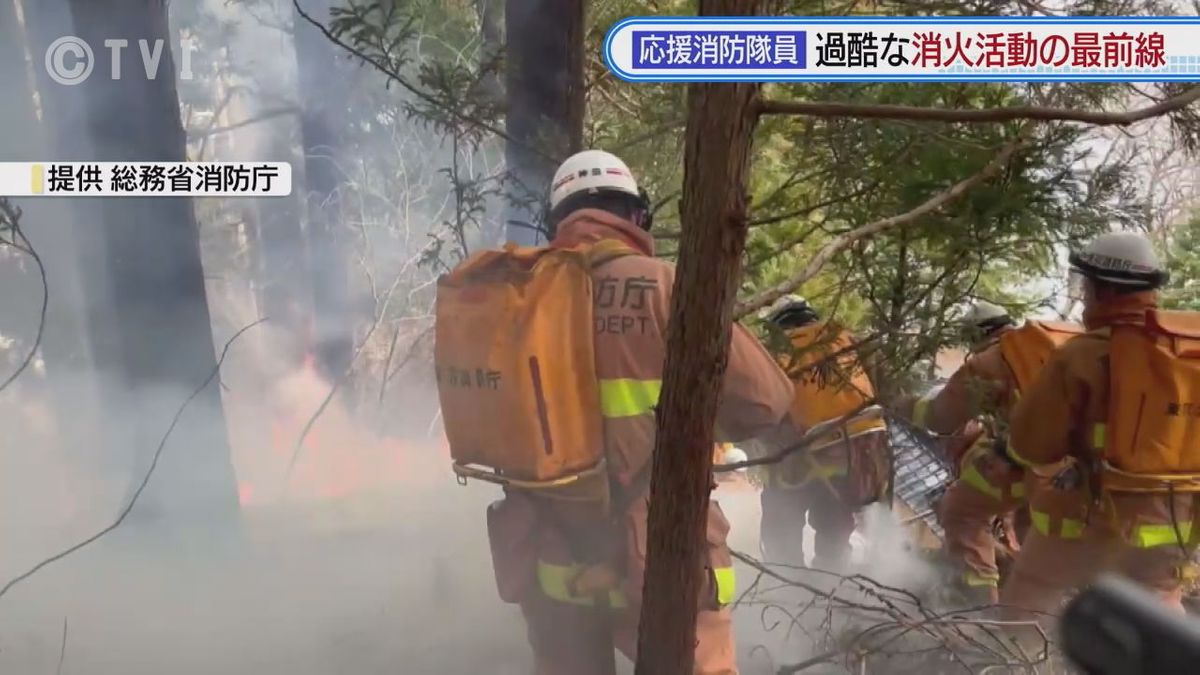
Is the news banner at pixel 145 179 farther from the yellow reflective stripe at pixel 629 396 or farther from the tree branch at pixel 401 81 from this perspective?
the yellow reflective stripe at pixel 629 396

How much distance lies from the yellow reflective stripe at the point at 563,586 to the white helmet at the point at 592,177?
880 millimetres

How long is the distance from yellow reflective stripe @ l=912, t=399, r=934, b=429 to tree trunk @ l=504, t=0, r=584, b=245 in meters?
1.27

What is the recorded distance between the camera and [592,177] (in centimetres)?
Answer: 212

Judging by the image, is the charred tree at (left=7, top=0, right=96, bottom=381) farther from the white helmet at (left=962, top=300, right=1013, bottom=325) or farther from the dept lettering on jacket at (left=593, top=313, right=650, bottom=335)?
the white helmet at (left=962, top=300, right=1013, bottom=325)

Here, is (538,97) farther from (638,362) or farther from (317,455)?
(317,455)

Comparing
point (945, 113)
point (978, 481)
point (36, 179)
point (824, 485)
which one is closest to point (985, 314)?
point (978, 481)

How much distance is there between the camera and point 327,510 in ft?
8.17

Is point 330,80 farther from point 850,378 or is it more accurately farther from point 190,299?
point 850,378

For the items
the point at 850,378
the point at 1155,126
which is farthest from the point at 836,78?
the point at 1155,126

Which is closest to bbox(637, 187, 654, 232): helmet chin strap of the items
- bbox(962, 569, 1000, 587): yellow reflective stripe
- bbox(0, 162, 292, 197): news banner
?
bbox(0, 162, 292, 197): news banner

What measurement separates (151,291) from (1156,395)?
8.66 feet

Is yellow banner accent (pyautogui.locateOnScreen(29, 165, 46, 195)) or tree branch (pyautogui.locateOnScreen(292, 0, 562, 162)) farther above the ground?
tree branch (pyautogui.locateOnScreen(292, 0, 562, 162))

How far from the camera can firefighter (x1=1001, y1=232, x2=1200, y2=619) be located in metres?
2.16

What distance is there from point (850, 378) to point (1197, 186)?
1.14m
